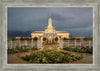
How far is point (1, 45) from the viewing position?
2.55m

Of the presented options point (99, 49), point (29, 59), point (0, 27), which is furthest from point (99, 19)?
point (0, 27)

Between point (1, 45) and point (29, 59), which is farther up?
point (1, 45)

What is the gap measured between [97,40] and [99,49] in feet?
0.90

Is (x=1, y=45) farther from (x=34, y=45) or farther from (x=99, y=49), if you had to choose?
(x=34, y=45)

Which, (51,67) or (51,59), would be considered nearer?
(51,67)

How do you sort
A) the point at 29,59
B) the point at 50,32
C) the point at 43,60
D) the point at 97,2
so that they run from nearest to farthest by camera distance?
the point at 97,2 → the point at 43,60 → the point at 29,59 → the point at 50,32

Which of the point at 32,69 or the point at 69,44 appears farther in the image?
the point at 69,44

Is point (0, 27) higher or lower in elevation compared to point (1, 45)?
higher

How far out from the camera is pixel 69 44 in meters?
6.52

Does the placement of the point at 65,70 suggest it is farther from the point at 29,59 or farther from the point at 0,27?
the point at 0,27

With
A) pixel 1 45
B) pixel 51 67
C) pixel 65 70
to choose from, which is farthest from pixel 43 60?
pixel 1 45

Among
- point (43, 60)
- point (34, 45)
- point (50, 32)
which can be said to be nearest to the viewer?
point (43, 60)

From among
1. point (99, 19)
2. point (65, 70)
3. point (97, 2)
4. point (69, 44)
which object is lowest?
Answer: point (65, 70)

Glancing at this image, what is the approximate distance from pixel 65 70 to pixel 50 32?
466 inches
